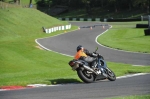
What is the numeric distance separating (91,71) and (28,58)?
13681 mm

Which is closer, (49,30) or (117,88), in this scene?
(117,88)

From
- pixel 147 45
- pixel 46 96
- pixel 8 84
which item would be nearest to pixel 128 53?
pixel 147 45

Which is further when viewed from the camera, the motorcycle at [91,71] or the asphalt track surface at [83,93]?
the motorcycle at [91,71]

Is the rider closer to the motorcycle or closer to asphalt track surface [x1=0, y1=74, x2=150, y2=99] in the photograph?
the motorcycle

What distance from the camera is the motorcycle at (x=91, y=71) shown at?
14.8 m

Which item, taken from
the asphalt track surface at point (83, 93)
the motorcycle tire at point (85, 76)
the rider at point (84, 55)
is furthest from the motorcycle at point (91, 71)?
the asphalt track surface at point (83, 93)

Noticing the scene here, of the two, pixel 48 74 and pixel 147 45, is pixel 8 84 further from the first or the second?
pixel 147 45

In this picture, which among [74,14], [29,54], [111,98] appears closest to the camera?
[111,98]

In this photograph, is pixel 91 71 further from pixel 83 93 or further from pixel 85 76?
pixel 83 93

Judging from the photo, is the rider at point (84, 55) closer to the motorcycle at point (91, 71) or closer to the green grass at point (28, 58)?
the motorcycle at point (91, 71)

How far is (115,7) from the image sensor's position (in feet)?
367

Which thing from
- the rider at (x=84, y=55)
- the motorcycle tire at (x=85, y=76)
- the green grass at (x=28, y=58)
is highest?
the rider at (x=84, y=55)

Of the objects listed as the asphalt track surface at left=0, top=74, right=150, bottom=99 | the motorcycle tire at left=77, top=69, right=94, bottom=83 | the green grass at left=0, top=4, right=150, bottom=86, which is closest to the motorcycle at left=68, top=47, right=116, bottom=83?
the motorcycle tire at left=77, top=69, right=94, bottom=83

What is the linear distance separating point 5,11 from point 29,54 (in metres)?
25.9
